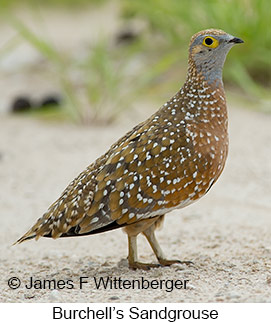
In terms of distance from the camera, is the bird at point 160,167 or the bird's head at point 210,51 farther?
the bird's head at point 210,51

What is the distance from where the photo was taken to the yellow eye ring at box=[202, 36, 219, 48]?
4.56 meters

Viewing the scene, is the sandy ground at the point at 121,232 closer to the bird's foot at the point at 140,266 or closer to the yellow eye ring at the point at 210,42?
the bird's foot at the point at 140,266

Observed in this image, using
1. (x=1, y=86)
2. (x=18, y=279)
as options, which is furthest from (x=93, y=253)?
(x=1, y=86)

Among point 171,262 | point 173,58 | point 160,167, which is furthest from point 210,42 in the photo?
point 173,58

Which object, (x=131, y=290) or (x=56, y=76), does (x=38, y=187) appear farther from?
(x=56, y=76)

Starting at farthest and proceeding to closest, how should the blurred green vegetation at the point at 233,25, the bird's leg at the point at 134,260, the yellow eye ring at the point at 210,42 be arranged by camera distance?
the blurred green vegetation at the point at 233,25 < the bird's leg at the point at 134,260 < the yellow eye ring at the point at 210,42

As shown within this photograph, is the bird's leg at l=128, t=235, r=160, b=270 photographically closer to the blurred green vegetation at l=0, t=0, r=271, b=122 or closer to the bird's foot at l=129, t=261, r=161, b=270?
the bird's foot at l=129, t=261, r=161, b=270

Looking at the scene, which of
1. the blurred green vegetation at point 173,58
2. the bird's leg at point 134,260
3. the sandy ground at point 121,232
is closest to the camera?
the sandy ground at point 121,232

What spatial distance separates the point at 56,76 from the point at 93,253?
704cm

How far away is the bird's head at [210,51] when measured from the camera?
15.0 ft

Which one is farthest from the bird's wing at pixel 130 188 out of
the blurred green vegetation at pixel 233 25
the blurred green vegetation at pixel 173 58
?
the blurred green vegetation at pixel 233 25

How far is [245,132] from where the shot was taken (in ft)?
28.9

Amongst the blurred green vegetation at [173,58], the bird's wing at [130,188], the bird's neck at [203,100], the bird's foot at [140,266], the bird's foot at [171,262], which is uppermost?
the blurred green vegetation at [173,58]

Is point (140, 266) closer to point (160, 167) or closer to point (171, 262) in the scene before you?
point (171, 262)
